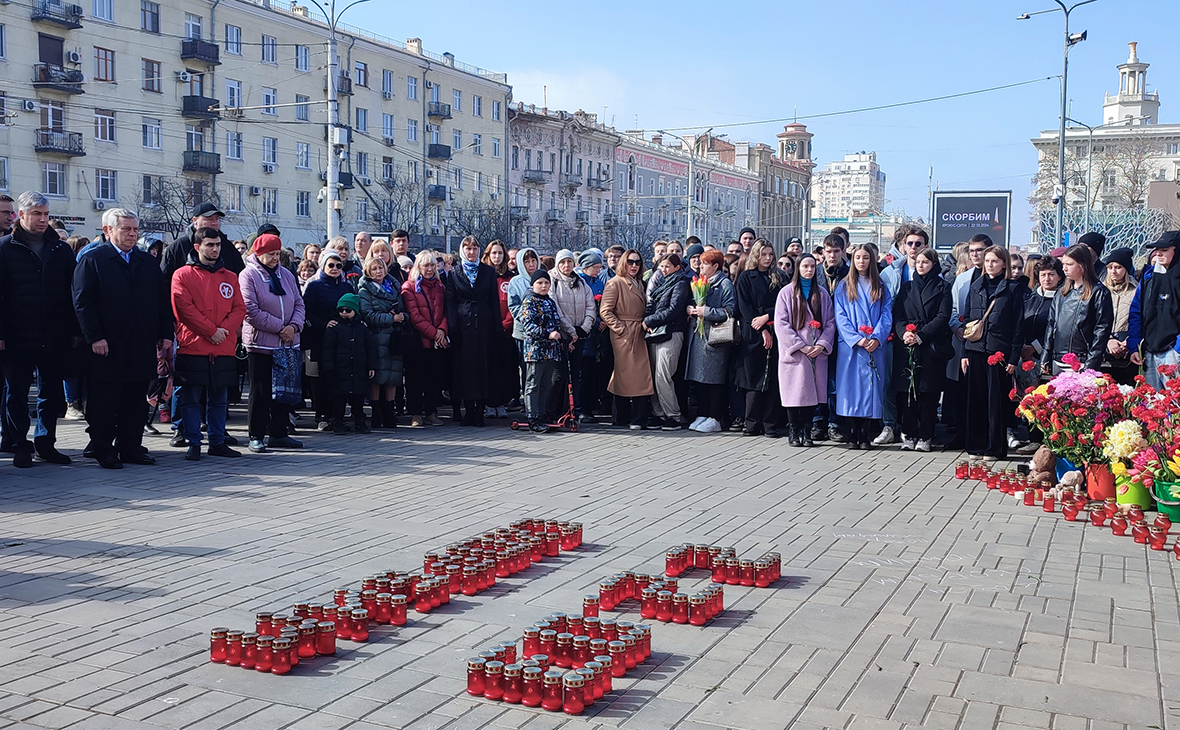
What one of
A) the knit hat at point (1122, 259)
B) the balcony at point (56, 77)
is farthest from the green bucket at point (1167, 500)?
the balcony at point (56, 77)

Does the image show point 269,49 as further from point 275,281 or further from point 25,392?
point 25,392

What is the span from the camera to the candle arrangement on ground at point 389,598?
488cm

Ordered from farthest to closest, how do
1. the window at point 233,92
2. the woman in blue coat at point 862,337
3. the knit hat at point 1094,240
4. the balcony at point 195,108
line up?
the window at point 233,92 → the balcony at point 195,108 → the knit hat at point 1094,240 → the woman in blue coat at point 862,337

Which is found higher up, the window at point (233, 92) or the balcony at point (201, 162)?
the window at point (233, 92)

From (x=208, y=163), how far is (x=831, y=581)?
159 feet

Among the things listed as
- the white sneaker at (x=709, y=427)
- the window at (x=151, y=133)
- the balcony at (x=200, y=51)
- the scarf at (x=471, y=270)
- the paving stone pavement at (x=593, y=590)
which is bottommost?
the paving stone pavement at (x=593, y=590)

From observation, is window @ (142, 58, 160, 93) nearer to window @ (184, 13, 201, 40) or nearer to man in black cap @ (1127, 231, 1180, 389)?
window @ (184, 13, 201, 40)

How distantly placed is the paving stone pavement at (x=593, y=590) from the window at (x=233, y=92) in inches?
1812

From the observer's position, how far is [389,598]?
554 cm

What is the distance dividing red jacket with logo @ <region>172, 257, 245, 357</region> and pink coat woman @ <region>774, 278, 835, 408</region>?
590 cm

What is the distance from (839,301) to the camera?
12.2m

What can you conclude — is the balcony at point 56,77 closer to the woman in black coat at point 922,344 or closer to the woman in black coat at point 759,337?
the woman in black coat at point 759,337

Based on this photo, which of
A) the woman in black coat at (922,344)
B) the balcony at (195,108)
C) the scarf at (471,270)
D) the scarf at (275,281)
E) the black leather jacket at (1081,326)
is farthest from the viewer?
the balcony at (195,108)

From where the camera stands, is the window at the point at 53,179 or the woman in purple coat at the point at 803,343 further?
the window at the point at 53,179
